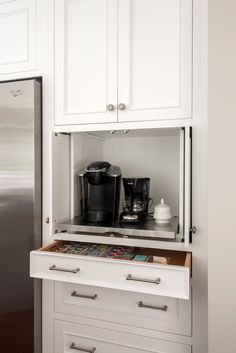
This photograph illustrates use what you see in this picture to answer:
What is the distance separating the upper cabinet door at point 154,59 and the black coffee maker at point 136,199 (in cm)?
35

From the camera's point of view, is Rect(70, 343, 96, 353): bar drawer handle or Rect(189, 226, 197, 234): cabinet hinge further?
A: Rect(70, 343, 96, 353): bar drawer handle

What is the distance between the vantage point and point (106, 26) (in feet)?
4.18

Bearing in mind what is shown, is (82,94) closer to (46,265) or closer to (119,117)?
(119,117)

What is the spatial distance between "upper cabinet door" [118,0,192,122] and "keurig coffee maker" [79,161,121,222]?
28 centimetres

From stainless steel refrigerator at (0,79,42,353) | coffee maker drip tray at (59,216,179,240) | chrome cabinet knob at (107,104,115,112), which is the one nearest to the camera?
coffee maker drip tray at (59,216,179,240)

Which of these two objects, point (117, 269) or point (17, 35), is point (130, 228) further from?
point (17, 35)

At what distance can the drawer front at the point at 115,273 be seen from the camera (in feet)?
3.34

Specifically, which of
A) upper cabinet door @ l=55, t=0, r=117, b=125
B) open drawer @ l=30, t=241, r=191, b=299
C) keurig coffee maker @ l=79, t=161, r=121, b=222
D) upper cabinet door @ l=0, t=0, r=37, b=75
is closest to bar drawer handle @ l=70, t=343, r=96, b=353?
open drawer @ l=30, t=241, r=191, b=299

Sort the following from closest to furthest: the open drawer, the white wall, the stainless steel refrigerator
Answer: the white wall < the open drawer < the stainless steel refrigerator

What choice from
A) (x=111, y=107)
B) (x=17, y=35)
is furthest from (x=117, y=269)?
(x=17, y=35)

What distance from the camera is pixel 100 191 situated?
1412 millimetres

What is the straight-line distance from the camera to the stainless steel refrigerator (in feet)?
4.49

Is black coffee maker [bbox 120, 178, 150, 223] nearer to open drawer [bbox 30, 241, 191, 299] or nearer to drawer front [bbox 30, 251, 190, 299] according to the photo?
open drawer [bbox 30, 241, 191, 299]

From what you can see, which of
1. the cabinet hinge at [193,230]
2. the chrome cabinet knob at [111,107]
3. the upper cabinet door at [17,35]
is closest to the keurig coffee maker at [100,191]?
the chrome cabinet knob at [111,107]
